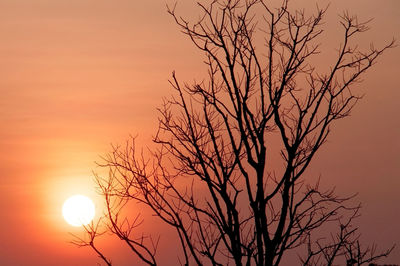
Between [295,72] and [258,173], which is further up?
[295,72]

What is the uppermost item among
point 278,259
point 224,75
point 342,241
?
point 224,75

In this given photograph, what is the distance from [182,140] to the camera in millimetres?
13406

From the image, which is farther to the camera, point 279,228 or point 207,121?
point 207,121

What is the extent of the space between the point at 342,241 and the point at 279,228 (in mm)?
2224

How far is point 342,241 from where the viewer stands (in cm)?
1391

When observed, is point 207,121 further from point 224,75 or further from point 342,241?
point 342,241

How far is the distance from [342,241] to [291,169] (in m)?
2.39

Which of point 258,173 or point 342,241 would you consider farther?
point 342,241

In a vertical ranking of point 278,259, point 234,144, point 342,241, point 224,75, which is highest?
point 224,75

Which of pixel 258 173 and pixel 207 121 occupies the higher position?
pixel 207 121

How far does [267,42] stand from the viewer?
13234 mm

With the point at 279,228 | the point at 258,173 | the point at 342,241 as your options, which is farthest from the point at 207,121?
the point at 342,241

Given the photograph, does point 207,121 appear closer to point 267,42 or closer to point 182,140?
point 182,140

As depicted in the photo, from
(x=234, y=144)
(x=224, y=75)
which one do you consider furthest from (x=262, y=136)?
(x=224, y=75)
